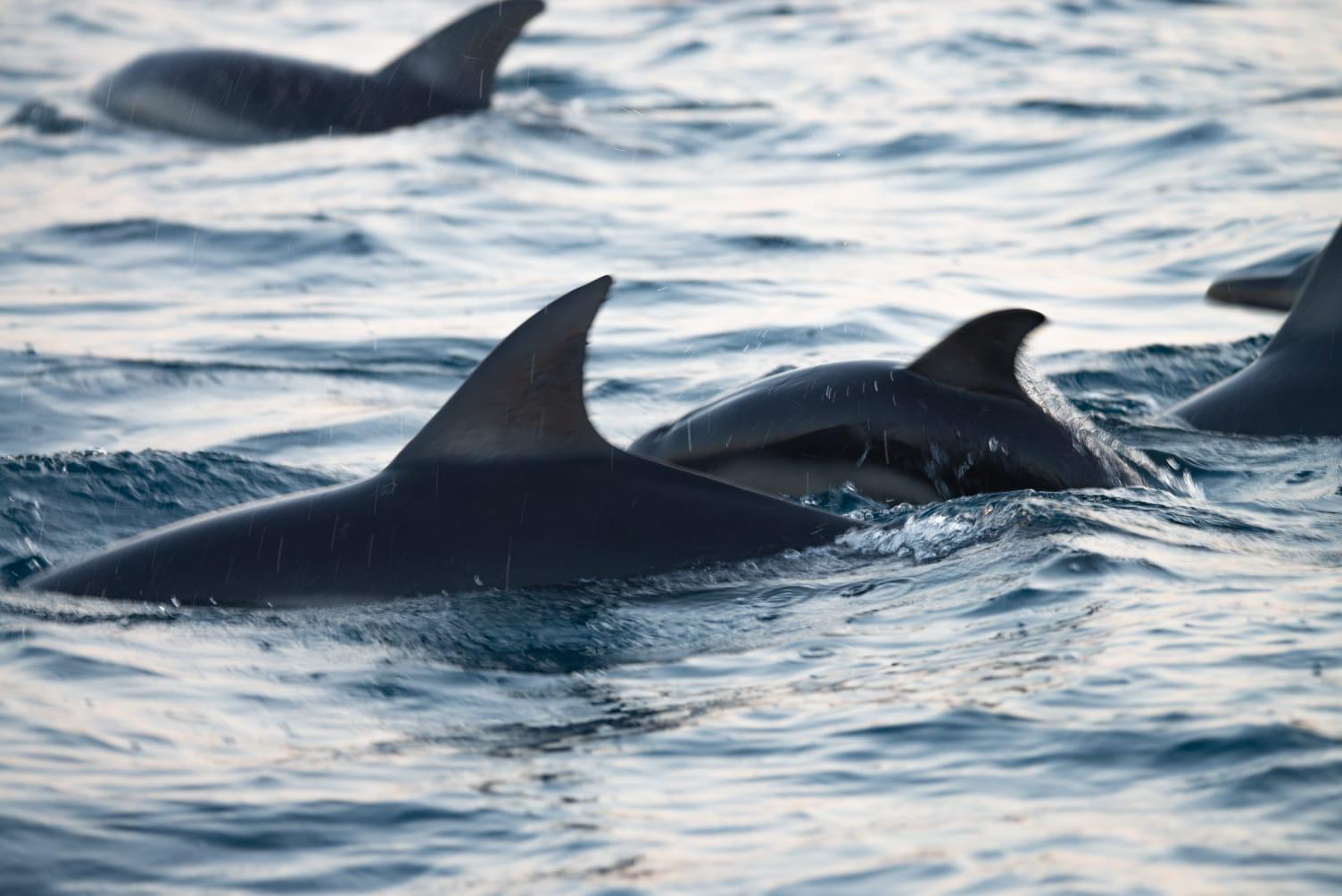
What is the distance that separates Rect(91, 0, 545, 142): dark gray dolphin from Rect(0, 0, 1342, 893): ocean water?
39 centimetres

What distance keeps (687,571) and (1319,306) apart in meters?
4.44

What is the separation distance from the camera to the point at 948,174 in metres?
17.2

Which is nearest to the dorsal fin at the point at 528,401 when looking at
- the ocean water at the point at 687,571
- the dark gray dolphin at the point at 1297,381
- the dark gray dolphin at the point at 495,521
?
the dark gray dolphin at the point at 495,521

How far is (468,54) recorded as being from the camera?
18.4 meters

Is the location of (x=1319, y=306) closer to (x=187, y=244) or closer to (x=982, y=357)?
(x=982, y=357)

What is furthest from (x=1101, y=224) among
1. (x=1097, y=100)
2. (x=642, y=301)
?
(x=1097, y=100)

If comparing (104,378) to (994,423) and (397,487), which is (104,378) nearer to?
(397,487)

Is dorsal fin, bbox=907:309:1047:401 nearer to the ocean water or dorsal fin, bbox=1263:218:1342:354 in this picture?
the ocean water

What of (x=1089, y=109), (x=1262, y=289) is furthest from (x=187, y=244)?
(x=1089, y=109)

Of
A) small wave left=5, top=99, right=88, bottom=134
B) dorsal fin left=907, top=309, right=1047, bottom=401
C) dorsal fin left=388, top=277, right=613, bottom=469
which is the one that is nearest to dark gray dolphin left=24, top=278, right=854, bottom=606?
dorsal fin left=388, top=277, right=613, bottom=469

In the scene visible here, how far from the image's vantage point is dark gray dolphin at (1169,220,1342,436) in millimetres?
8898

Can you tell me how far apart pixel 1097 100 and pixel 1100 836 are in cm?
1686

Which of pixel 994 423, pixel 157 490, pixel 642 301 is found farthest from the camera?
pixel 642 301

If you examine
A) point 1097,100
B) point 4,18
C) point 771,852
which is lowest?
point 771,852
